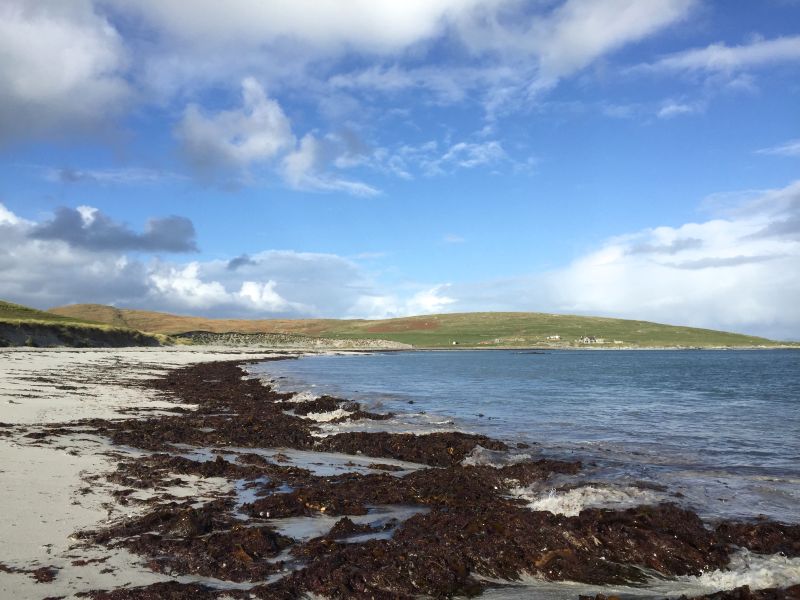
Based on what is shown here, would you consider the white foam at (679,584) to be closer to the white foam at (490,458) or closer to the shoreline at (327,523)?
the shoreline at (327,523)

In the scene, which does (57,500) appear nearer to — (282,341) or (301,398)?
(301,398)

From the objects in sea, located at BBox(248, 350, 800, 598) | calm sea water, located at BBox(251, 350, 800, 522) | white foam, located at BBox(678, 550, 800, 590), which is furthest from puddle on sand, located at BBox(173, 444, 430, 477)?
white foam, located at BBox(678, 550, 800, 590)

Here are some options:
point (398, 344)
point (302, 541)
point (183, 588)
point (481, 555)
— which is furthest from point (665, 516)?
point (398, 344)

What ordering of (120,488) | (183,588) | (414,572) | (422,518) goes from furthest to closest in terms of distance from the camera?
(120,488) < (422,518) < (414,572) < (183,588)

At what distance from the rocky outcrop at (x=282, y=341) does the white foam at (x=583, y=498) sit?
138437 millimetres

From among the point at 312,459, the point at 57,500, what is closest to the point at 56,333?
the point at 312,459

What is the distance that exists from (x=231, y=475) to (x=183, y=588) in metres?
5.94

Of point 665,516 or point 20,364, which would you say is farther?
point 20,364

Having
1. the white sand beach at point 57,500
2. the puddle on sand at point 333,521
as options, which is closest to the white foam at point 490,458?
the puddle on sand at point 333,521

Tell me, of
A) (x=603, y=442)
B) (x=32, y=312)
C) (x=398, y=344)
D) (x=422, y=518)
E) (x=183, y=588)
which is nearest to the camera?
(x=183, y=588)

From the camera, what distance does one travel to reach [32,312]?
101m

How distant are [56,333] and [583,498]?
81.6 metres

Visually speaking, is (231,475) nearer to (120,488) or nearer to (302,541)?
(120,488)

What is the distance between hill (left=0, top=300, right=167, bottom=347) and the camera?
67.2 meters
